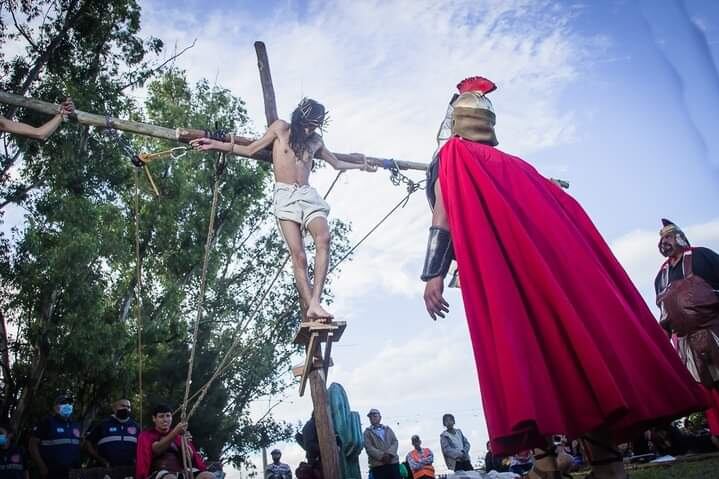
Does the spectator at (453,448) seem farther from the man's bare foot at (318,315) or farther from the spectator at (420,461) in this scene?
the man's bare foot at (318,315)

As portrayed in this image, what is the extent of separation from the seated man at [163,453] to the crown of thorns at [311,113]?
10.3ft

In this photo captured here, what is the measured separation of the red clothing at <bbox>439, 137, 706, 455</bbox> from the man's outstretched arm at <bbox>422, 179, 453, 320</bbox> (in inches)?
4.7

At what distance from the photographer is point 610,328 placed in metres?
2.21

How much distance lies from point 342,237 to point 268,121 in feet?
48.9

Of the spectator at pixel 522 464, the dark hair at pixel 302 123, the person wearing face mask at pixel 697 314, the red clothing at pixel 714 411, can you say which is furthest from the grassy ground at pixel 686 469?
the dark hair at pixel 302 123

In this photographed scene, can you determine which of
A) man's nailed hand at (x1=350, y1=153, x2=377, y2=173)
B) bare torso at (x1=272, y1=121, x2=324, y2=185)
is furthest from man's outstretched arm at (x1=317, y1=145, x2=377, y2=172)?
bare torso at (x1=272, y1=121, x2=324, y2=185)

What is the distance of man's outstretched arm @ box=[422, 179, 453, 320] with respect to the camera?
2607mm

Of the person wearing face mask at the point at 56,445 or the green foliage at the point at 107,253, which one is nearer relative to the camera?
the person wearing face mask at the point at 56,445

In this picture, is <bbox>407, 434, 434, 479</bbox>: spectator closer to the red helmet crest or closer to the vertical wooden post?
the vertical wooden post

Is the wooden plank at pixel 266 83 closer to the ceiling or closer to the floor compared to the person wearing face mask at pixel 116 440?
closer to the ceiling

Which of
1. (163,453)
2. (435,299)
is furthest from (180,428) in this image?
(435,299)

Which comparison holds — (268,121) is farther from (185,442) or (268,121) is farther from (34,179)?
(34,179)

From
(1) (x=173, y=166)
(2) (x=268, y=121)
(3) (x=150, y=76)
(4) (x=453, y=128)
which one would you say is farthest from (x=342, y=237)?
(4) (x=453, y=128)

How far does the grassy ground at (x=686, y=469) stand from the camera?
12.2ft
